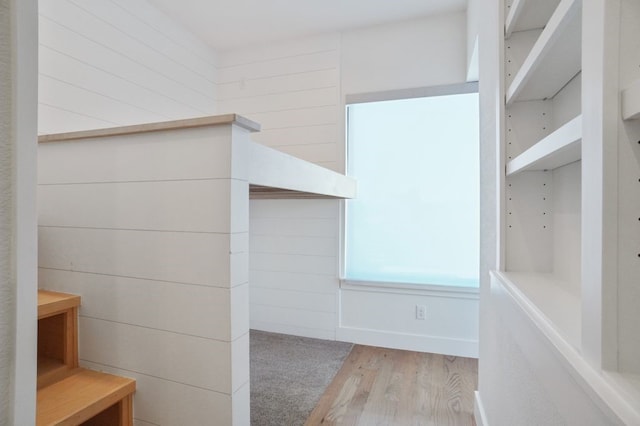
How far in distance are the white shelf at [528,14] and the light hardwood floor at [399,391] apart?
1807mm

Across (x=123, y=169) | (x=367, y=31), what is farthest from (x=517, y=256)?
(x=367, y=31)

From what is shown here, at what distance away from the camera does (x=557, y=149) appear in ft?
2.14

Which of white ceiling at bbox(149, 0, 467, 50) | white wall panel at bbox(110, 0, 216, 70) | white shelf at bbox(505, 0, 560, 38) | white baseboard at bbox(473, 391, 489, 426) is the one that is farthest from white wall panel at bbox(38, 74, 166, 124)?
white baseboard at bbox(473, 391, 489, 426)

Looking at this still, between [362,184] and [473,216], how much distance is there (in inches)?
35.7

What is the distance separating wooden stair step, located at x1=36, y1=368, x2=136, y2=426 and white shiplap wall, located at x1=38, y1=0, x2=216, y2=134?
4.52 ft

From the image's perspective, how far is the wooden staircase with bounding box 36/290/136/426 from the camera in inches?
43.8

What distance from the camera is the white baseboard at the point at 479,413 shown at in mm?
1538

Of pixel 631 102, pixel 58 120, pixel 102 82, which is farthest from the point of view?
pixel 102 82

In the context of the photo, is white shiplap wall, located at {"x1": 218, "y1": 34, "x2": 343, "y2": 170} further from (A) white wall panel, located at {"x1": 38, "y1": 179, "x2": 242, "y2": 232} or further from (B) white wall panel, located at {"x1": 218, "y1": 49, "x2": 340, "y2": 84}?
(A) white wall panel, located at {"x1": 38, "y1": 179, "x2": 242, "y2": 232}

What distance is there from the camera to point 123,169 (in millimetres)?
1322

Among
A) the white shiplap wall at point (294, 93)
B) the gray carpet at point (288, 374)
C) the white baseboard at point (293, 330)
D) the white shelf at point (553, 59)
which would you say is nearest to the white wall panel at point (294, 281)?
the white baseboard at point (293, 330)

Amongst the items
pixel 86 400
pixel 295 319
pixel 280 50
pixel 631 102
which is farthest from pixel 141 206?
pixel 280 50

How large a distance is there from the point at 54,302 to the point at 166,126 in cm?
83

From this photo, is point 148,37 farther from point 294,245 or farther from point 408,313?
point 408,313
